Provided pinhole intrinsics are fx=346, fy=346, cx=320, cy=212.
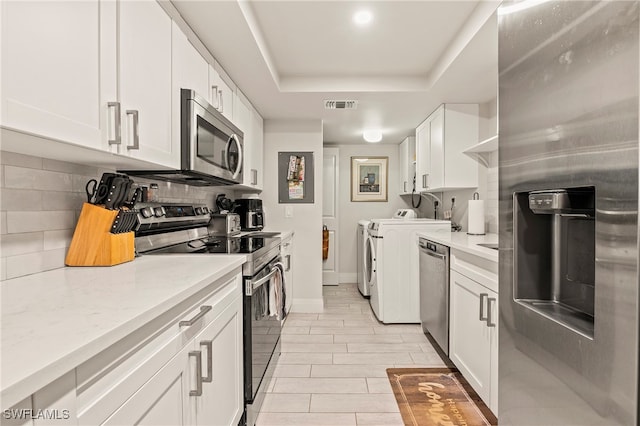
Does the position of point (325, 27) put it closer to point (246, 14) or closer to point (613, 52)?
point (246, 14)

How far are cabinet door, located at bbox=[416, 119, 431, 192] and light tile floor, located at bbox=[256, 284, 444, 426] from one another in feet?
5.19

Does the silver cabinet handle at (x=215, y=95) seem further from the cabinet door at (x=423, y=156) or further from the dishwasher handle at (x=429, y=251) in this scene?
the cabinet door at (x=423, y=156)

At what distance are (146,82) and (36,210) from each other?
65cm

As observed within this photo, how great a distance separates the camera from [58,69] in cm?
97

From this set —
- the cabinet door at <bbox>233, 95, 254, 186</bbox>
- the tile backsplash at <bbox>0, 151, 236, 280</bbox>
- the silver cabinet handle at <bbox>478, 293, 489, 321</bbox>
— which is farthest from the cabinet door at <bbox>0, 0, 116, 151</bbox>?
the silver cabinet handle at <bbox>478, 293, 489, 321</bbox>

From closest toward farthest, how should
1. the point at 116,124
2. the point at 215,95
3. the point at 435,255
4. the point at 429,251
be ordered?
the point at 116,124 → the point at 215,95 → the point at 435,255 → the point at 429,251

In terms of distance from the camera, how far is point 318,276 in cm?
393

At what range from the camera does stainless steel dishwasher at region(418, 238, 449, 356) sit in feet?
8.31

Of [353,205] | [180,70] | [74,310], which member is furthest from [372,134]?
[74,310]

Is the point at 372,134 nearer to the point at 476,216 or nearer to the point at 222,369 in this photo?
the point at 476,216

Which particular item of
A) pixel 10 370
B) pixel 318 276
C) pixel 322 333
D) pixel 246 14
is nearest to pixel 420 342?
pixel 322 333

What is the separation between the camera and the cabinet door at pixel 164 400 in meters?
0.77

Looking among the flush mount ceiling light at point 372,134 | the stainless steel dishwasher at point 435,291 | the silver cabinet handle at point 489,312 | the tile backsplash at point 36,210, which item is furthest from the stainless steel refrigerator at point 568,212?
the flush mount ceiling light at point 372,134

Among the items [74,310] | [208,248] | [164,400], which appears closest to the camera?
[74,310]
